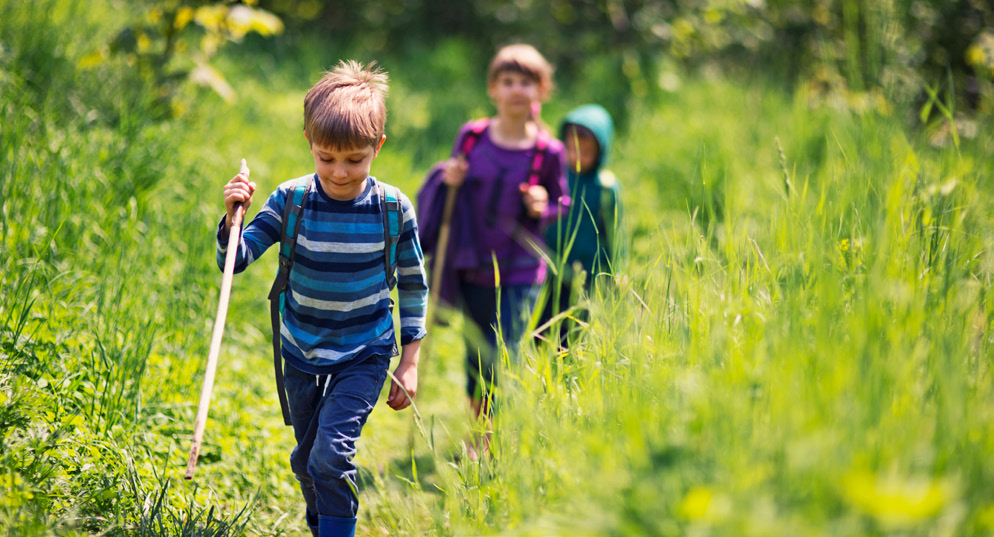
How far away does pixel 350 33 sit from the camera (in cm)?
1183

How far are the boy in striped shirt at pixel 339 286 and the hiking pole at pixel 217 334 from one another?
93 mm

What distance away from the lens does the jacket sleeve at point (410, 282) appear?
2.79 m

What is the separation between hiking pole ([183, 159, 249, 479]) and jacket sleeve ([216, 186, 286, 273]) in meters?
0.06

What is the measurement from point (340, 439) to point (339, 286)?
0.52m

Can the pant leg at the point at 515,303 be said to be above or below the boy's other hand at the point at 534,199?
below

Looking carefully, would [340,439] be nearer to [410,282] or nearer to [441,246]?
[410,282]

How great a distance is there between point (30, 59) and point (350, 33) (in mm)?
7243

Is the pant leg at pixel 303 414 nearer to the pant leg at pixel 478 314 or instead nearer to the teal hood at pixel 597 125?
the pant leg at pixel 478 314

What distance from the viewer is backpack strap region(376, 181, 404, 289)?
2.69 meters

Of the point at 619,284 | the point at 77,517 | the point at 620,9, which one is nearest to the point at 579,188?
the point at 619,284

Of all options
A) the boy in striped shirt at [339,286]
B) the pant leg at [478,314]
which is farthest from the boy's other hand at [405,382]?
the pant leg at [478,314]

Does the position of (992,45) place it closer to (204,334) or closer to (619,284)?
(619,284)

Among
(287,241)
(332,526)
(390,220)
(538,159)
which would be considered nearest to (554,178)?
(538,159)

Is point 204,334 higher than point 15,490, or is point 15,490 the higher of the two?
point 204,334
